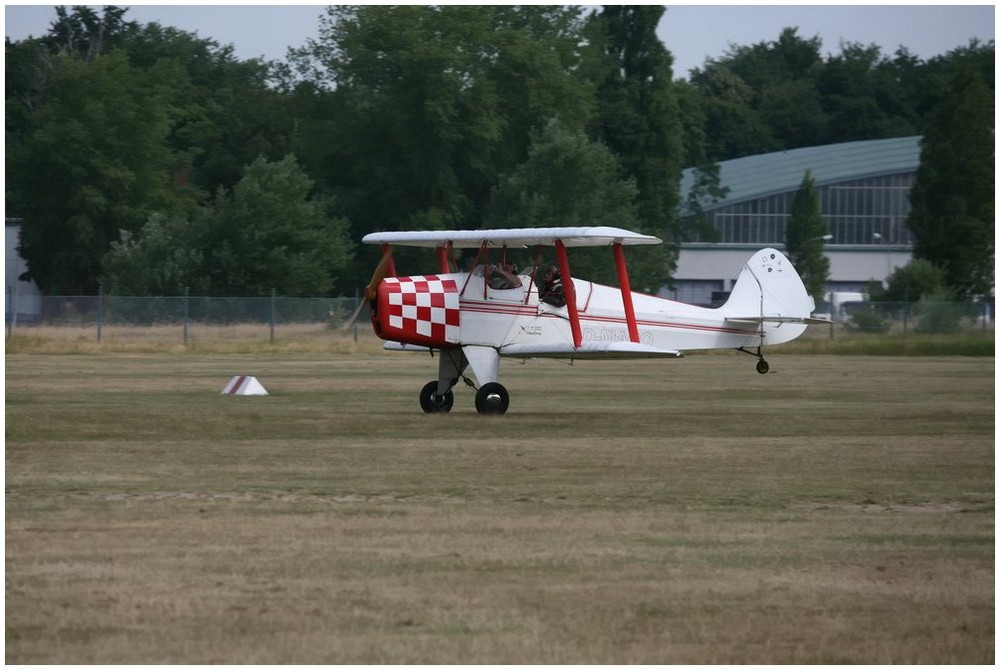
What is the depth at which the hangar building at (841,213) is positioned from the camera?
264 ft

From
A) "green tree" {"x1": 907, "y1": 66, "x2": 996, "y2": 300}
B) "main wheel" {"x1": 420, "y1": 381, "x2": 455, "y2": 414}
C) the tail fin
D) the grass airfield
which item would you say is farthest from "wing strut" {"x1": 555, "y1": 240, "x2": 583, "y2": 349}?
"green tree" {"x1": 907, "y1": 66, "x2": 996, "y2": 300}

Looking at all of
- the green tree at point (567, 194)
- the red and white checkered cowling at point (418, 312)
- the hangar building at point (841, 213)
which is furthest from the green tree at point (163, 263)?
the red and white checkered cowling at point (418, 312)

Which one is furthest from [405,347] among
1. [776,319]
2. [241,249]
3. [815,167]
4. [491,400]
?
[815,167]

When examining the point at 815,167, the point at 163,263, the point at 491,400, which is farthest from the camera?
the point at 815,167

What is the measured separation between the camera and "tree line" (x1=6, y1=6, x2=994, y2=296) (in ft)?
182

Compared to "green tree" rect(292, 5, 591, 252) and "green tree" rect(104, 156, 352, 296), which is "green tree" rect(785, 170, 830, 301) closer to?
"green tree" rect(292, 5, 591, 252)

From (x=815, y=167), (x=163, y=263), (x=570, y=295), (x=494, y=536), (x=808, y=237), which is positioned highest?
(x=815, y=167)

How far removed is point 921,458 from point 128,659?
9.77 m

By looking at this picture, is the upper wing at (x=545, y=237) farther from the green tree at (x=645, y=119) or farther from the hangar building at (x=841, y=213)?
the hangar building at (x=841, y=213)

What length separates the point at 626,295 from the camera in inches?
805

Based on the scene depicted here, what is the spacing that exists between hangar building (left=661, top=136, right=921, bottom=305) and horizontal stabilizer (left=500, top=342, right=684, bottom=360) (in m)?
59.3

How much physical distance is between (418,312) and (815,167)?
66791 millimetres

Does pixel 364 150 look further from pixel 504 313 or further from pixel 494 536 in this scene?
pixel 494 536

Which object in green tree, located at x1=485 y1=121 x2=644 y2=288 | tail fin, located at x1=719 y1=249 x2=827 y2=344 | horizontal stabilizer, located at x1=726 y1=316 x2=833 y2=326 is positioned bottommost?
horizontal stabilizer, located at x1=726 y1=316 x2=833 y2=326
